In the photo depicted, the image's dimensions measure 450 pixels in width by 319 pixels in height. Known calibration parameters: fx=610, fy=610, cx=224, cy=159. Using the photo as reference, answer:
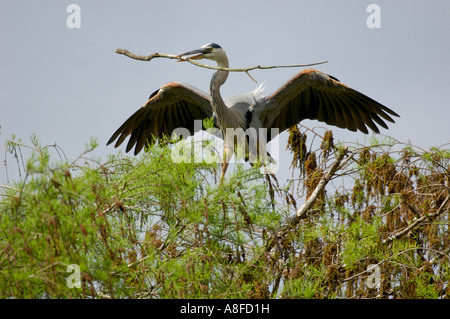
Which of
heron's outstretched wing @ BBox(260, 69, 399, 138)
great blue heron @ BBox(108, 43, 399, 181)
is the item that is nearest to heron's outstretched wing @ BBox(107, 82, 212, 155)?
great blue heron @ BBox(108, 43, 399, 181)

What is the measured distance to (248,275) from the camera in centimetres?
377

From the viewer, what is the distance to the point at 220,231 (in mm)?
3977

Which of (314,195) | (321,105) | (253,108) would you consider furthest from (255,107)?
(314,195)

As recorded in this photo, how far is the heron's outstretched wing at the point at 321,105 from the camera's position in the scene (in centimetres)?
655

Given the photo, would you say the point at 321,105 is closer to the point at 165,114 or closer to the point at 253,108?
the point at 253,108

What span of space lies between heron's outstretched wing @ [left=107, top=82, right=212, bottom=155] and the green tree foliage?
216 cm

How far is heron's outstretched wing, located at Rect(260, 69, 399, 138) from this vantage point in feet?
21.5

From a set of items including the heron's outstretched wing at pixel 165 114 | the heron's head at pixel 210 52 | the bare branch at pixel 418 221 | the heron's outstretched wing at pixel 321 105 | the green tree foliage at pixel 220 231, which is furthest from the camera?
the heron's outstretched wing at pixel 165 114

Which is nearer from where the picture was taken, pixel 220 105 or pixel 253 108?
pixel 220 105

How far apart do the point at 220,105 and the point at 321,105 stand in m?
1.19

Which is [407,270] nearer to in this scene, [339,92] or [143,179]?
[143,179]

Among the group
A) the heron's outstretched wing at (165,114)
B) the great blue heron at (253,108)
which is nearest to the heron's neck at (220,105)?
the great blue heron at (253,108)

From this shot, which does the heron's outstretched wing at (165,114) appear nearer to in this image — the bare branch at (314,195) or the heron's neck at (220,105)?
the heron's neck at (220,105)

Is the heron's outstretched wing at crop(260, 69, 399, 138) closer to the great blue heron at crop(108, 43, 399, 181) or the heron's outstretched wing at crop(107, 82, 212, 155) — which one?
the great blue heron at crop(108, 43, 399, 181)
